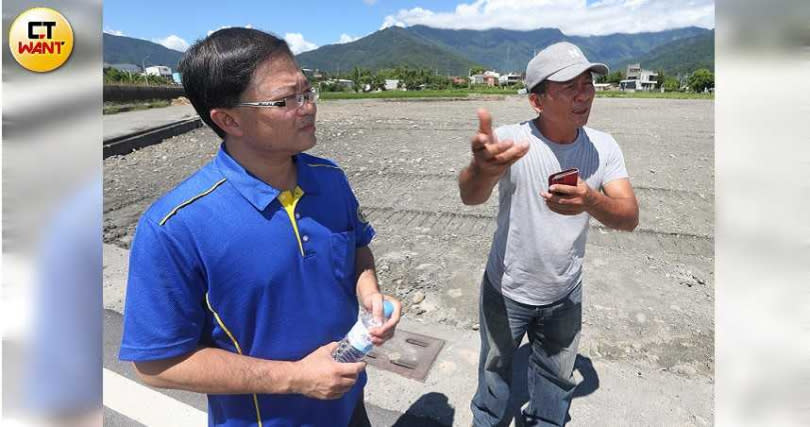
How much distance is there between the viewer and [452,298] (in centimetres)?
409

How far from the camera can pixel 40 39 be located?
893 mm

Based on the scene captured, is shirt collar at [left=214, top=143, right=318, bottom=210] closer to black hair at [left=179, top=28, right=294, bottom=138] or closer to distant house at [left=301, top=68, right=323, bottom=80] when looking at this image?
black hair at [left=179, top=28, right=294, bottom=138]

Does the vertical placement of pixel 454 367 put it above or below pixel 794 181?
below

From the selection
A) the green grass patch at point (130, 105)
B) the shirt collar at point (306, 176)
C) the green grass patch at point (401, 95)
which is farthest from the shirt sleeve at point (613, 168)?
the green grass patch at point (401, 95)

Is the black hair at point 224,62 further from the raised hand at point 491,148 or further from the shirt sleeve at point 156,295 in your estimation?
the raised hand at point 491,148

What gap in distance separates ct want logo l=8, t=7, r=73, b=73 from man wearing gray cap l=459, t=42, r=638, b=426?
4.19 ft

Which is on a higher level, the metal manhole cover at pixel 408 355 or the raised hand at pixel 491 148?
the raised hand at pixel 491 148

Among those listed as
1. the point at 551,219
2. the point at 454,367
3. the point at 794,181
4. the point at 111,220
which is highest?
the point at 794,181

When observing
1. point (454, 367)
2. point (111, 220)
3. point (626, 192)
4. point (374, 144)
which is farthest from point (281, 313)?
point (374, 144)

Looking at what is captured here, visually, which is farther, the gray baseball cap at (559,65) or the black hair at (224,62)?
the gray baseball cap at (559,65)

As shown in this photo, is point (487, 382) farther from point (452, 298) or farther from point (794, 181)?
point (794, 181)

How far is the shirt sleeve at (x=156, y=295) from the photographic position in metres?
1.24

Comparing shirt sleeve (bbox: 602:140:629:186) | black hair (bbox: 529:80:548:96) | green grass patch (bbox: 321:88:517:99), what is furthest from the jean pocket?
green grass patch (bbox: 321:88:517:99)

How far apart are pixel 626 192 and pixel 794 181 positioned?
1.79 metres
